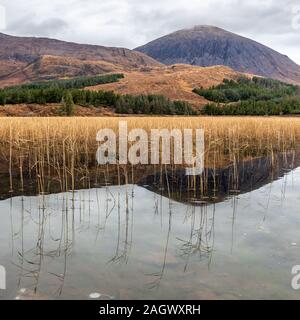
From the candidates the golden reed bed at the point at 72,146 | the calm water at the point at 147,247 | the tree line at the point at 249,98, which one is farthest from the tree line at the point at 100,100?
the calm water at the point at 147,247

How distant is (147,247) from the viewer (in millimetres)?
4918

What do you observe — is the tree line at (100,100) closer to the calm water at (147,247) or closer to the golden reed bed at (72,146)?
the golden reed bed at (72,146)

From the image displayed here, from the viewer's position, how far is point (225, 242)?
202 inches

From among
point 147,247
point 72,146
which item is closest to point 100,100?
point 72,146

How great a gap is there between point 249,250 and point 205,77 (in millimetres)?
103198

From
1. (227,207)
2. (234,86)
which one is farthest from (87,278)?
(234,86)

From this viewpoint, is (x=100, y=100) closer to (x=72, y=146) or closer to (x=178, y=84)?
(x=178, y=84)

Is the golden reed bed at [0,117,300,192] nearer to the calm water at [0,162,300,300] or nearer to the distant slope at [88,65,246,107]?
the calm water at [0,162,300,300]

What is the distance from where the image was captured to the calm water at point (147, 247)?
12.7ft

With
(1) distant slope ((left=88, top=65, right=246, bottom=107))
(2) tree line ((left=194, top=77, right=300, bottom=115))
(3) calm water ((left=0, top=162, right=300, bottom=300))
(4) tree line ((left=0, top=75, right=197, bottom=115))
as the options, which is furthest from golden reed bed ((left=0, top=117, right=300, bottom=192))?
(1) distant slope ((left=88, top=65, right=246, bottom=107))

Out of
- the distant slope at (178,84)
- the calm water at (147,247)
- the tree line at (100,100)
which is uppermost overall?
the distant slope at (178,84)

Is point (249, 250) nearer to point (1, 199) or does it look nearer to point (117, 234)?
point (117, 234)

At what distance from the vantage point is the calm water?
3.88 meters

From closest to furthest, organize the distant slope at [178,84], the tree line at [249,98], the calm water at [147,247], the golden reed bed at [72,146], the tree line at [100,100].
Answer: the calm water at [147,247]
the golden reed bed at [72,146]
the tree line at [100,100]
the tree line at [249,98]
the distant slope at [178,84]
